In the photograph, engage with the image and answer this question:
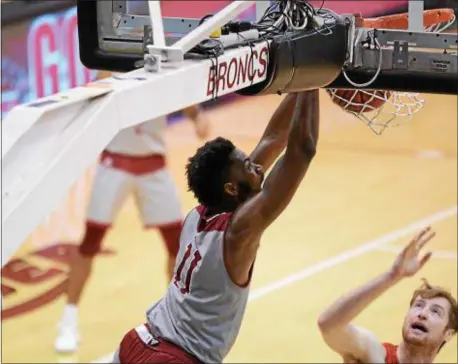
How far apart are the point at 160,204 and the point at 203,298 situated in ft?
9.30

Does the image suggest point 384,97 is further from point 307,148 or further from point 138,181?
point 138,181

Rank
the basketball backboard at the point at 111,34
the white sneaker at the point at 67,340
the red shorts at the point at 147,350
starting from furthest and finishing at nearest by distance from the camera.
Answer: the white sneaker at the point at 67,340
the red shorts at the point at 147,350
the basketball backboard at the point at 111,34

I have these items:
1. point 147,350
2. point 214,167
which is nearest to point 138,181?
point 147,350

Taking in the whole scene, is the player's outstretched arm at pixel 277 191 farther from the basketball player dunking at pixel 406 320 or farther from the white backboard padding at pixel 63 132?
the white backboard padding at pixel 63 132

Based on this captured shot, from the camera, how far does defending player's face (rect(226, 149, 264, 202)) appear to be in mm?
4191

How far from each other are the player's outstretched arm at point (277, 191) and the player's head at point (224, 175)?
0.05 m

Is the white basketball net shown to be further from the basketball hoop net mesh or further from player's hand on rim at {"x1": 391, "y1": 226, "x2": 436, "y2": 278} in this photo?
player's hand on rim at {"x1": 391, "y1": 226, "x2": 436, "y2": 278}

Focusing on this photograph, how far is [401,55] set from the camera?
13.6ft

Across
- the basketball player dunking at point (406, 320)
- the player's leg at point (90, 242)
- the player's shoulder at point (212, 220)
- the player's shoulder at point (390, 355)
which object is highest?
the player's shoulder at point (212, 220)

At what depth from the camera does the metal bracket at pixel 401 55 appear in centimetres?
A: 415

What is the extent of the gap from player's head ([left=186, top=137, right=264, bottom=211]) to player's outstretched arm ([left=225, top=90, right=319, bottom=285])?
5 centimetres

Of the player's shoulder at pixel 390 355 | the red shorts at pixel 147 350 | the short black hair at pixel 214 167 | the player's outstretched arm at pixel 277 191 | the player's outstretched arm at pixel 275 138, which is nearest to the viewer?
the player's outstretched arm at pixel 277 191

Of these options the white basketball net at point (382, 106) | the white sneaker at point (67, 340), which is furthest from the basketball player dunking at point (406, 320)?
the white sneaker at point (67, 340)

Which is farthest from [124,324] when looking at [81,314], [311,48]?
[311,48]
